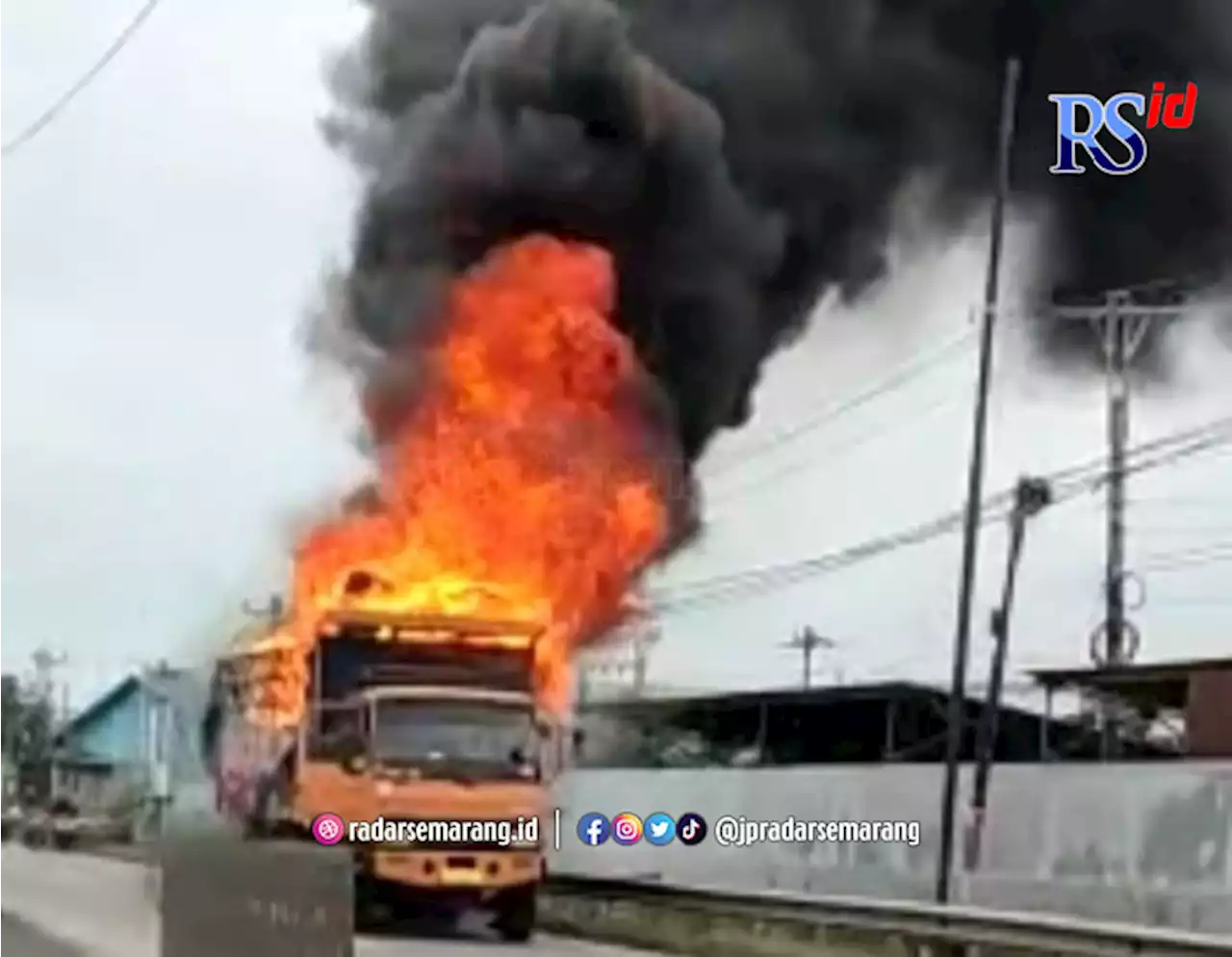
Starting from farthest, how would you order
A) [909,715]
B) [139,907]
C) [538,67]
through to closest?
[909,715], [139,907], [538,67]

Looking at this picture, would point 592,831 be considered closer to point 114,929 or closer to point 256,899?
point 114,929

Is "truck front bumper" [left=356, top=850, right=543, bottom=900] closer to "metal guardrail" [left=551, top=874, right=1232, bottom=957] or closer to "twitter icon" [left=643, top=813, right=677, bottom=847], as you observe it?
"metal guardrail" [left=551, top=874, right=1232, bottom=957]

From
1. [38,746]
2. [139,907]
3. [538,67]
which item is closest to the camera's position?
[538,67]

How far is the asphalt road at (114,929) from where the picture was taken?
2147 centimetres

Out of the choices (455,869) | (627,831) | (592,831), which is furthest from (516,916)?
(627,831)

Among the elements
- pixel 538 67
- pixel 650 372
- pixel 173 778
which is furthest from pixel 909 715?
pixel 538 67

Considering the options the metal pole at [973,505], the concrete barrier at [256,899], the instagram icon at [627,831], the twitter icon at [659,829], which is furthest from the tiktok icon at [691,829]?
the concrete barrier at [256,899]

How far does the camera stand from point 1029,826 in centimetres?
2930

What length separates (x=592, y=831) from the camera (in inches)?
1427

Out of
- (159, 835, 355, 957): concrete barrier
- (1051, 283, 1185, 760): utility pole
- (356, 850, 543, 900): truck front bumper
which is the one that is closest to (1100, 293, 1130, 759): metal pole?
(1051, 283, 1185, 760): utility pole

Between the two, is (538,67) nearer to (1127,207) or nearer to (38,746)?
(1127,207)

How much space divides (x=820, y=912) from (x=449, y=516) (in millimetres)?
6821

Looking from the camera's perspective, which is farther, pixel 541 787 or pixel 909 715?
pixel 909 715

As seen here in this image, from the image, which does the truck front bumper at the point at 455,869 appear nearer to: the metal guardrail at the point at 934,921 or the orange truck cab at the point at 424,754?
the orange truck cab at the point at 424,754
